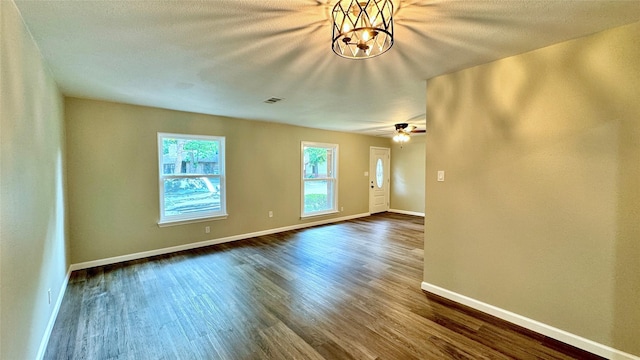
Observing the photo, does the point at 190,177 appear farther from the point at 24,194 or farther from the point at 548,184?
the point at 548,184

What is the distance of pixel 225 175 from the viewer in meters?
4.90

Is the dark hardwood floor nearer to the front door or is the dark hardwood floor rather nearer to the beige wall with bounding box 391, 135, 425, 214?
the front door

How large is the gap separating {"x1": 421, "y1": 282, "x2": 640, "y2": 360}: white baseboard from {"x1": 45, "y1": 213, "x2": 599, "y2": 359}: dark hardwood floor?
0.07m

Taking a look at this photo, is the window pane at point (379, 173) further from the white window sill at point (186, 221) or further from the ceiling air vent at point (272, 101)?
the ceiling air vent at point (272, 101)

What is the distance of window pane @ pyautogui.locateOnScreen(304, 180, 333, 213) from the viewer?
6.33m

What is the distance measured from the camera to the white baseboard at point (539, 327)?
194cm

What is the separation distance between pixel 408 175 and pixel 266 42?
6712 mm

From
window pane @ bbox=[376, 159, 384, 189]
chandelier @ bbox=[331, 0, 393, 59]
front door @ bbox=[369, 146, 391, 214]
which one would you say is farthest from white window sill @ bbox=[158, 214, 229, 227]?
window pane @ bbox=[376, 159, 384, 189]

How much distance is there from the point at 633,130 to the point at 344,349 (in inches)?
102

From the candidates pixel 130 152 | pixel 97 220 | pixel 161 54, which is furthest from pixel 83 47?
pixel 97 220

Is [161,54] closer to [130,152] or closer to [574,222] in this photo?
[130,152]

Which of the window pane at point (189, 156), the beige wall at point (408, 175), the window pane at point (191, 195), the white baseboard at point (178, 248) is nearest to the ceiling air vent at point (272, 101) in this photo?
the window pane at point (189, 156)

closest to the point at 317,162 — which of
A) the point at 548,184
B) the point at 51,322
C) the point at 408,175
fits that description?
the point at 408,175

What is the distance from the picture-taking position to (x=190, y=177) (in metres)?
4.57
